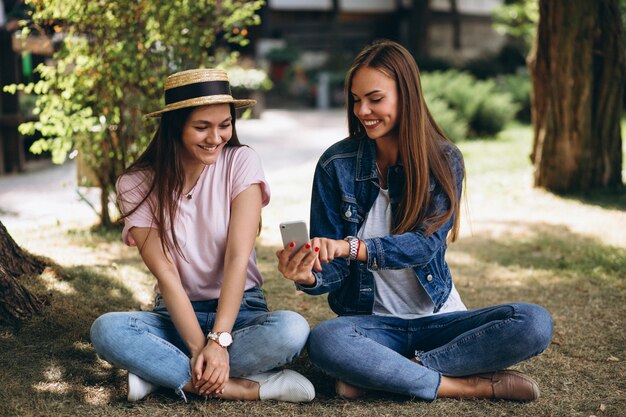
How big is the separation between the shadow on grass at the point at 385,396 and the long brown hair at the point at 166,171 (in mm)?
636

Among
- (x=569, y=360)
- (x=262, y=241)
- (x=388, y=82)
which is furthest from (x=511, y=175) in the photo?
(x=388, y=82)

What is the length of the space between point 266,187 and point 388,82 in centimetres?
62

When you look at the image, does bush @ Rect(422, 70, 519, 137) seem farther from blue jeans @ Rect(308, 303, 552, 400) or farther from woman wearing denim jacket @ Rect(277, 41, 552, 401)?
blue jeans @ Rect(308, 303, 552, 400)

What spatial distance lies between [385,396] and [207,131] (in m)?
1.20

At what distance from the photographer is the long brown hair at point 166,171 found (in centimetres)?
300

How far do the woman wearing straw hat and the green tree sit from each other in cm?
244

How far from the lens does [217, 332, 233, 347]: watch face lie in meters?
2.80

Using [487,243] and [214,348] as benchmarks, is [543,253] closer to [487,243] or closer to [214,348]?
[487,243]

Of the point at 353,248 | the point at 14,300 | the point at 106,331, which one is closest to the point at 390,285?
the point at 353,248

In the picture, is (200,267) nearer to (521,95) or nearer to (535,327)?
(535,327)

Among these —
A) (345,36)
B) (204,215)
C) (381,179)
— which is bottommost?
(204,215)

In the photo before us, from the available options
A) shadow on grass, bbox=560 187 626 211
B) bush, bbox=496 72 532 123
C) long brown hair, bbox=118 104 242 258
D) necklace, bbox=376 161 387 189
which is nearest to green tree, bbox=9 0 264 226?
long brown hair, bbox=118 104 242 258

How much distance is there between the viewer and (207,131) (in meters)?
2.97

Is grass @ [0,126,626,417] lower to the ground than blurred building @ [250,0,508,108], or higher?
lower
